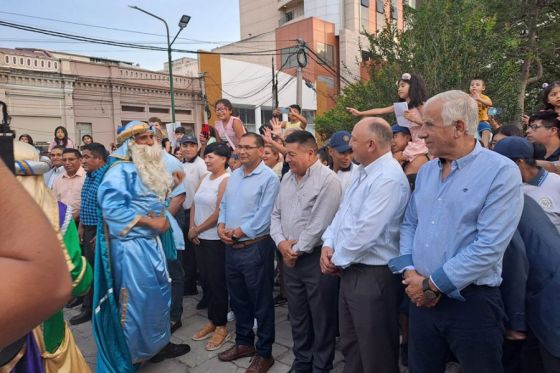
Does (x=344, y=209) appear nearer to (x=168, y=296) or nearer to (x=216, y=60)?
(x=168, y=296)

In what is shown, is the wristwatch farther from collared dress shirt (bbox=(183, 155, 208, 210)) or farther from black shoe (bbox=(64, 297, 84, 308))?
black shoe (bbox=(64, 297, 84, 308))

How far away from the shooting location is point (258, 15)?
42625mm

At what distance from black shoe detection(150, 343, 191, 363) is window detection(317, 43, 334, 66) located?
107 ft

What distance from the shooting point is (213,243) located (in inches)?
163

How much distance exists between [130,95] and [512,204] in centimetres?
2803

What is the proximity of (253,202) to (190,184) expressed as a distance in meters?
2.04

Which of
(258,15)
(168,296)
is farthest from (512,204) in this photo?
(258,15)

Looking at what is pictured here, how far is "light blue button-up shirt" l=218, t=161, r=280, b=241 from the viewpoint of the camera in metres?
3.60

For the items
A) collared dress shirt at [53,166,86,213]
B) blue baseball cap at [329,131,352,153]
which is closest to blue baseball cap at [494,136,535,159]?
blue baseball cap at [329,131,352,153]

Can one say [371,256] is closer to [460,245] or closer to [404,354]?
[460,245]

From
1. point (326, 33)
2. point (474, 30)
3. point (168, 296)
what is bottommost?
point (168, 296)

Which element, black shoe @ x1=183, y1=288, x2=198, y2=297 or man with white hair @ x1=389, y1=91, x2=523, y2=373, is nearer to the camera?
man with white hair @ x1=389, y1=91, x2=523, y2=373

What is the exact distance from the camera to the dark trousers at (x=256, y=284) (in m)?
3.57

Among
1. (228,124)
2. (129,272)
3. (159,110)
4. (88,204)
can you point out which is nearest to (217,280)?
(129,272)
